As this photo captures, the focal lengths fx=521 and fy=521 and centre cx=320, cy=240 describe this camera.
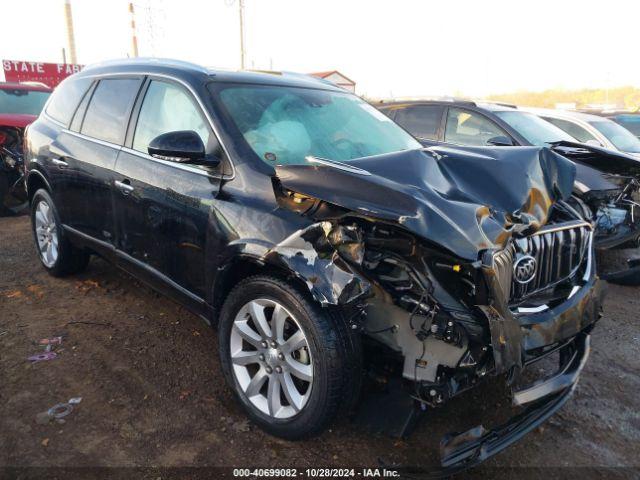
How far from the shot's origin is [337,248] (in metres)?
2.32

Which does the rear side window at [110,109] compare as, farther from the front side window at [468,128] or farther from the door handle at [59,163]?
the front side window at [468,128]

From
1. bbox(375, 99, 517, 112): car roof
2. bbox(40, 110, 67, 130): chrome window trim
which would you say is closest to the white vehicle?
bbox(375, 99, 517, 112): car roof

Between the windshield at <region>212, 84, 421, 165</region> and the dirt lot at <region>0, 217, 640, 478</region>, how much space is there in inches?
58.2

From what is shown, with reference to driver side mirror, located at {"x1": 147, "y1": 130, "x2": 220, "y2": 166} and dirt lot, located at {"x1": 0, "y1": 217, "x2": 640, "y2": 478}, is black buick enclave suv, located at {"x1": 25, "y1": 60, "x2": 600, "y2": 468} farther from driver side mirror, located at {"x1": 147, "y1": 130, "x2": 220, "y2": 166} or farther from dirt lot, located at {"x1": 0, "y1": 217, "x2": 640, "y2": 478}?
dirt lot, located at {"x1": 0, "y1": 217, "x2": 640, "y2": 478}

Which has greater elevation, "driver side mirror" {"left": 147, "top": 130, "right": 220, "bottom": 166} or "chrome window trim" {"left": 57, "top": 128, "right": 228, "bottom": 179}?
"driver side mirror" {"left": 147, "top": 130, "right": 220, "bottom": 166}

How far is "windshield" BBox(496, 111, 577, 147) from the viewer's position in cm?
630

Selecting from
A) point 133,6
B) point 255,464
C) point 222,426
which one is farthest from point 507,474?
point 133,6

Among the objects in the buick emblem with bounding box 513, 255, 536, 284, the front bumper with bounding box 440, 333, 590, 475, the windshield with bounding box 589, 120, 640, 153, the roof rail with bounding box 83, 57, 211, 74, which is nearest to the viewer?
the front bumper with bounding box 440, 333, 590, 475

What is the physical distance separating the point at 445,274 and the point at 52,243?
3.90m

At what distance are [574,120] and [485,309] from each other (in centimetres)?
717

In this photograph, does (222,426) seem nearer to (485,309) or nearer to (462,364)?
(462,364)

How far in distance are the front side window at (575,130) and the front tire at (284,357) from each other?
6.90m

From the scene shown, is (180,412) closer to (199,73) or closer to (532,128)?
(199,73)

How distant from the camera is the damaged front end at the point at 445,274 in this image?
2160 millimetres
